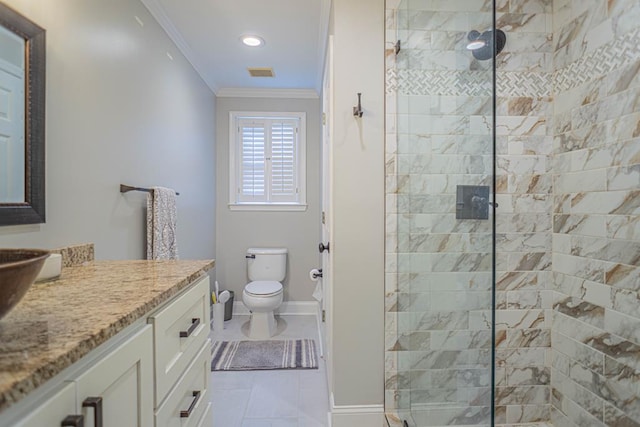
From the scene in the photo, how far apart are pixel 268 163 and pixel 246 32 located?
1378 millimetres

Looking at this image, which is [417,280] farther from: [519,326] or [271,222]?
[271,222]

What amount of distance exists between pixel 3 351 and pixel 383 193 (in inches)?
56.4

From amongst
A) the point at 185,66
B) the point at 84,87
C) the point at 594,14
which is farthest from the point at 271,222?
the point at 594,14

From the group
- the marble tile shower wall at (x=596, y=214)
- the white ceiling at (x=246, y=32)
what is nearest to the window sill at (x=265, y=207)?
the white ceiling at (x=246, y=32)

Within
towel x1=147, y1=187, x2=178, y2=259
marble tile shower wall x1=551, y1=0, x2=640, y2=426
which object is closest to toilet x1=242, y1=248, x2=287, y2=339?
towel x1=147, y1=187, x2=178, y2=259

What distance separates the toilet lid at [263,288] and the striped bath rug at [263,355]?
43 centimetres

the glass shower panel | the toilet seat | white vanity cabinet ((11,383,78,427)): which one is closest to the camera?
white vanity cabinet ((11,383,78,427))

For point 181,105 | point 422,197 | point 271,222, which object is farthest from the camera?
point 271,222

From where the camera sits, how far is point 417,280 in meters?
1.48

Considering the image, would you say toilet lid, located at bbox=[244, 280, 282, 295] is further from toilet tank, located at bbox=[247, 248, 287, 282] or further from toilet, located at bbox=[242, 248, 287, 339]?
toilet tank, located at bbox=[247, 248, 287, 282]

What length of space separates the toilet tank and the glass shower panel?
171 cm

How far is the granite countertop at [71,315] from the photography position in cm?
42

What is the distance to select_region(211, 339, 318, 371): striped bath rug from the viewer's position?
7.38 feet

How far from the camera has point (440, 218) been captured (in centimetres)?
136
